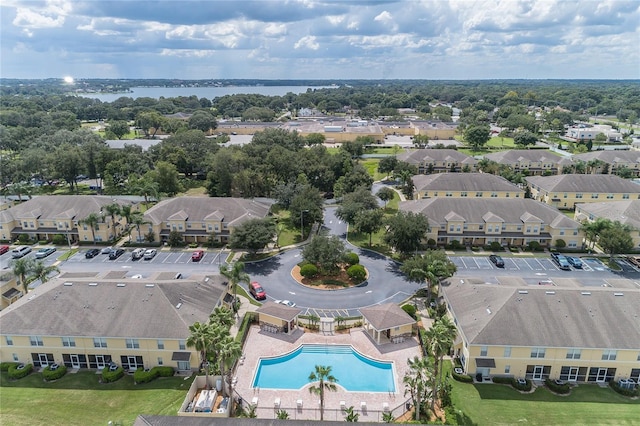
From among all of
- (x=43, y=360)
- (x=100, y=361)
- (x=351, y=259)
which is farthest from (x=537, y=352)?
(x=43, y=360)

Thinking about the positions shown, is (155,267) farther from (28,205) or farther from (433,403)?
(433,403)

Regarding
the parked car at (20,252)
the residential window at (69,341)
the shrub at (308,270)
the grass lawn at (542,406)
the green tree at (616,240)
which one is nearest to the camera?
the grass lawn at (542,406)

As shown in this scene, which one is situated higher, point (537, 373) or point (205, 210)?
point (205, 210)

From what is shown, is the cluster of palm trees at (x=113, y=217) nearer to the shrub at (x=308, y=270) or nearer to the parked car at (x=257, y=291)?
the parked car at (x=257, y=291)

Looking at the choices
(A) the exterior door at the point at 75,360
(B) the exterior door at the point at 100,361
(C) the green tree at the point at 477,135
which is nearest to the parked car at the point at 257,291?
(B) the exterior door at the point at 100,361

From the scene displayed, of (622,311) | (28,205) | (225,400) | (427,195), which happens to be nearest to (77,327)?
(225,400)

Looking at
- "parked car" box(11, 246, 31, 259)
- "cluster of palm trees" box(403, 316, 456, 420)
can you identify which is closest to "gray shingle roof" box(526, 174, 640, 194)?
"cluster of palm trees" box(403, 316, 456, 420)

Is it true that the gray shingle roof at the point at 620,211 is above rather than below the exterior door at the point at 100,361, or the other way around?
above

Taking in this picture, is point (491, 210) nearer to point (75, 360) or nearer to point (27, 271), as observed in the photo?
point (75, 360)
